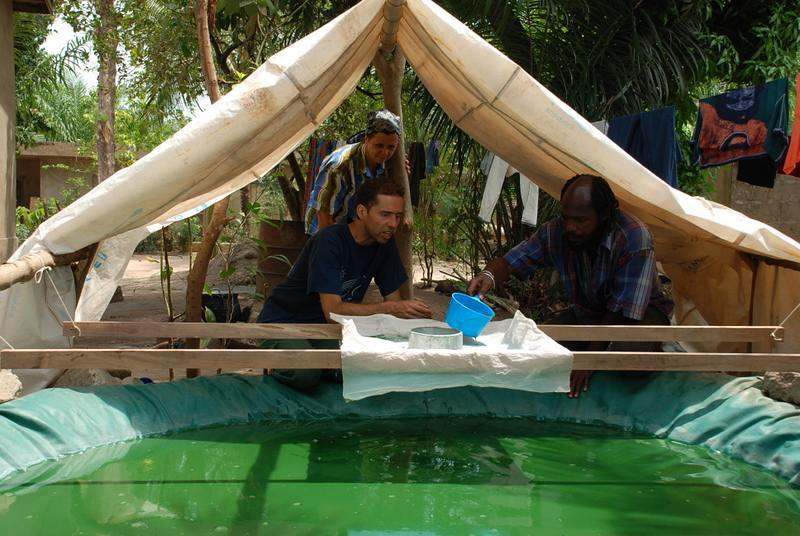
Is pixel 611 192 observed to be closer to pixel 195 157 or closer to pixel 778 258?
pixel 778 258

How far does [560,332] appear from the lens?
3.17m

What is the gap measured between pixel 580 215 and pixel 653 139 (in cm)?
169

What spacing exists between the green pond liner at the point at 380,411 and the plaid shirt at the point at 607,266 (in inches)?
14.8

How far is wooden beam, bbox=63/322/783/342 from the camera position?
10.1ft

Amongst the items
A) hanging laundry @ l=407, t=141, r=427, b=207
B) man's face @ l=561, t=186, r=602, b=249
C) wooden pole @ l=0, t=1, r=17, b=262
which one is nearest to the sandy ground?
wooden pole @ l=0, t=1, r=17, b=262

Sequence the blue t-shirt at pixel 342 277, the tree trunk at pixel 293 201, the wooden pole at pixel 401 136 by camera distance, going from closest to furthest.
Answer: the blue t-shirt at pixel 342 277
the wooden pole at pixel 401 136
the tree trunk at pixel 293 201

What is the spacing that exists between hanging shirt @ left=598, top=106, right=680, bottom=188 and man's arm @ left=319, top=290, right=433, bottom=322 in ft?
7.09

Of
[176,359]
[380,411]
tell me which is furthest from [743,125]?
[176,359]

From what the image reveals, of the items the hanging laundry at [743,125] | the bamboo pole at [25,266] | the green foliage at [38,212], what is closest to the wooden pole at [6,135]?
the green foliage at [38,212]

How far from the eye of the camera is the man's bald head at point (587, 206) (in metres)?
3.23

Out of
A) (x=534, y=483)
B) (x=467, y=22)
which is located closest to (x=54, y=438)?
(x=534, y=483)

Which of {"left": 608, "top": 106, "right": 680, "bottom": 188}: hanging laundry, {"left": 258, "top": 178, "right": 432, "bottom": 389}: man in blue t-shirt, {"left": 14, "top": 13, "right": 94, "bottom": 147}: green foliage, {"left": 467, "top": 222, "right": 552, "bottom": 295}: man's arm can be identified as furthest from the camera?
{"left": 14, "top": 13, "right": 94, "bottom": 147}: green foliage

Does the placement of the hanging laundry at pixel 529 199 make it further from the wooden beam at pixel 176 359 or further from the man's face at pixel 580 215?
the wooden beam at pixel 176 359

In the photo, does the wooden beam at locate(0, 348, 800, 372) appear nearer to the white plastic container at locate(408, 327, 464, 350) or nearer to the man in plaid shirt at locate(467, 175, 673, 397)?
the white plastic container at locate(408, 327, 464, 350)
